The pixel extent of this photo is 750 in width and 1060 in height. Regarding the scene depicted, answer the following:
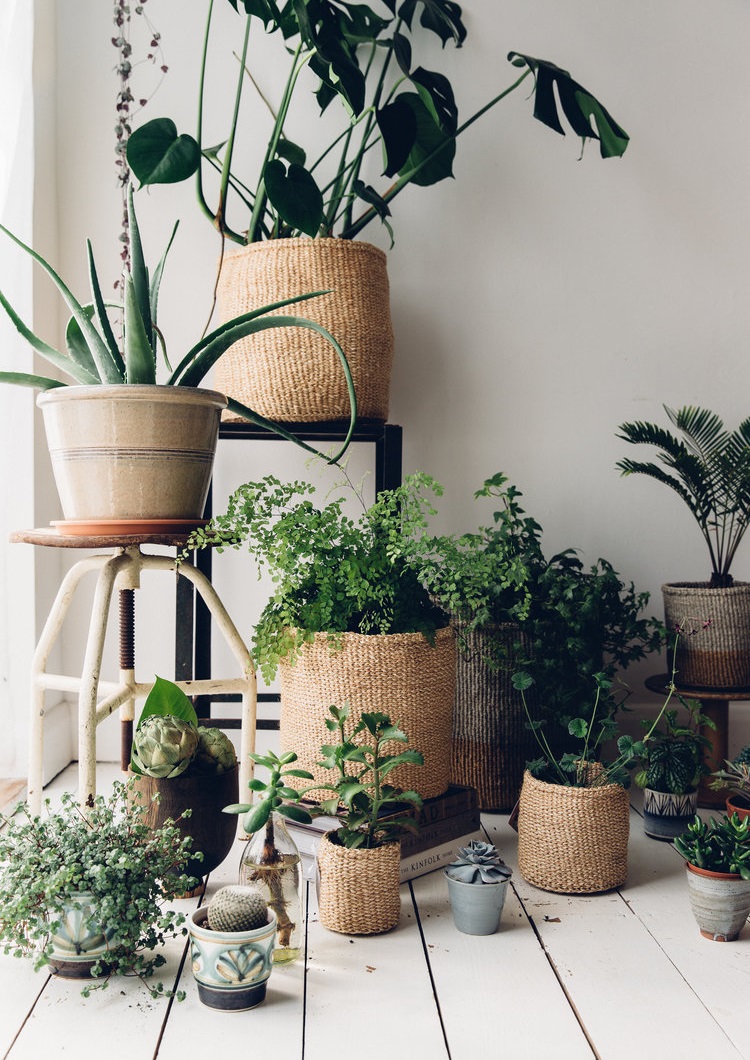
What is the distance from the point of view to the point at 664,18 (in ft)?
7.66

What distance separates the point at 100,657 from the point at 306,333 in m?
0.83

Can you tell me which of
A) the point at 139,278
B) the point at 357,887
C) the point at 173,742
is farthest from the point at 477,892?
the point at 139,278

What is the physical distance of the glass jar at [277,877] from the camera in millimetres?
1328

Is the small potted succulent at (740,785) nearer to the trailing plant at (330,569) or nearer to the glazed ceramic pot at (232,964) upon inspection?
the trailing plant at (330,569)

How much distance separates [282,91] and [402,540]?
1.28 meters

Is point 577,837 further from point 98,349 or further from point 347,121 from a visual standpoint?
point 347,121

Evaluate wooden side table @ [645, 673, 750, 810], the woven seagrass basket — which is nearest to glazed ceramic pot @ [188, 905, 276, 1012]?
the woven seagrass basket

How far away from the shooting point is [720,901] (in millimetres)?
1416

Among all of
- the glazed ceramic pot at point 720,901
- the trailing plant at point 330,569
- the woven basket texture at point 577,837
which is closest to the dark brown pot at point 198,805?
the trailing plant at point 330,569

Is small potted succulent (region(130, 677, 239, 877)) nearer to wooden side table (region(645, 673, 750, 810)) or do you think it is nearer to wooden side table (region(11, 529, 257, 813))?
wooden side table (region(11, 529, 257, 813))

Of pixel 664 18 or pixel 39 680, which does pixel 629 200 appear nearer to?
pixel 664 18

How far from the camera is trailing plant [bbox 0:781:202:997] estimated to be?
121cm

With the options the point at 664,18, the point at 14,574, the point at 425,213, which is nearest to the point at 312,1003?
the point at 14,574

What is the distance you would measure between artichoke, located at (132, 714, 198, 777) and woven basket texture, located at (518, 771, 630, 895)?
23.7 inches
